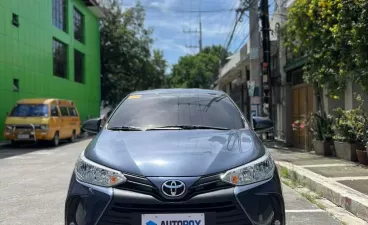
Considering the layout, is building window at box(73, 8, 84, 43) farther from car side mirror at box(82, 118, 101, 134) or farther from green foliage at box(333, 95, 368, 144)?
car side mirror at box(82, 118, 101, 134)

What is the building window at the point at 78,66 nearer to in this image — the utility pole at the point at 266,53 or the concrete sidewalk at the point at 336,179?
the utility pole at the point at 266,53

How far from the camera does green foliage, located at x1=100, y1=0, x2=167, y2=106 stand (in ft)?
137

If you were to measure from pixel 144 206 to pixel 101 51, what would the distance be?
4052 centimetres

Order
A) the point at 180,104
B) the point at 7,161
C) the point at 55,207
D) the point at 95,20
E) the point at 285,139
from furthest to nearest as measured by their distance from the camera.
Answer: the point at 95,20
the point at 285,139
the point at 7,161
the point at 55,207
the point at 180,104

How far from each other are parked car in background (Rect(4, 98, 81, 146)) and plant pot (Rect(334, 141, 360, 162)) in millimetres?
11762

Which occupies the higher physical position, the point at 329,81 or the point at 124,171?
the point at 329,81

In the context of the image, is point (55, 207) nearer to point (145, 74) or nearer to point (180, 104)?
point (180, 104)

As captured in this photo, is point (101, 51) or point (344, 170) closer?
point (344, 170)

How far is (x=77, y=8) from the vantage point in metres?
34.8

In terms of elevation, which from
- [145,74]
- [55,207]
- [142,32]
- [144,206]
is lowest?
[55,207]

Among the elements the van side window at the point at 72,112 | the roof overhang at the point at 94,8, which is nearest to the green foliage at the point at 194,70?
the roof overhang at the point at 94,8

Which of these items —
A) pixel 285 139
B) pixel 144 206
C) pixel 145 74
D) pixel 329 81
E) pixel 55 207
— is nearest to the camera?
pixel 144 206

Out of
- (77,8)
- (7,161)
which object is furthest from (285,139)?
(77,8)

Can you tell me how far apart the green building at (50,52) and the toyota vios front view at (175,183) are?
19369 mm
